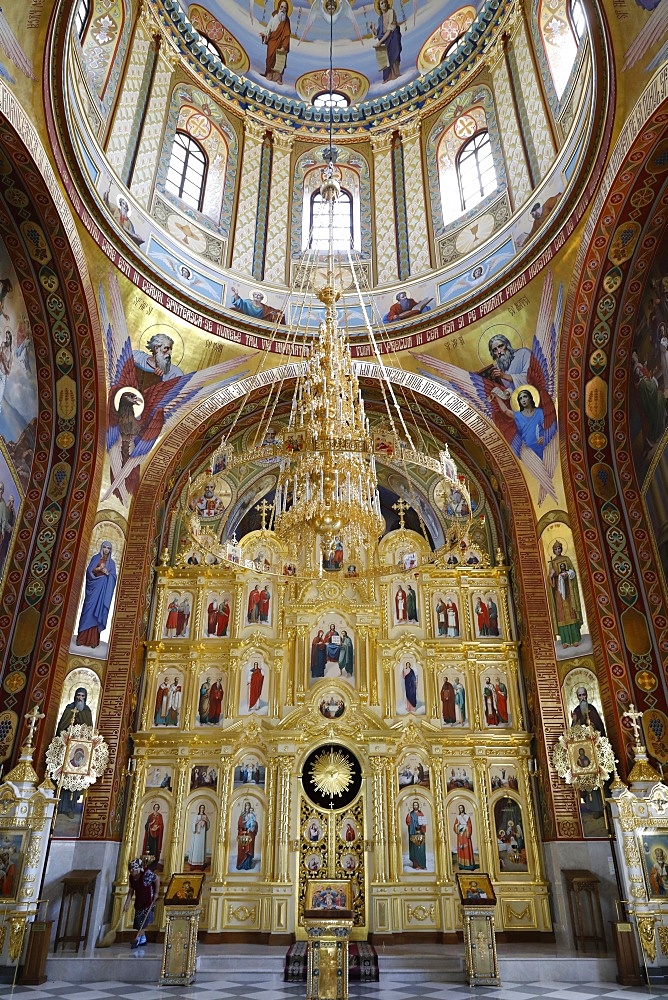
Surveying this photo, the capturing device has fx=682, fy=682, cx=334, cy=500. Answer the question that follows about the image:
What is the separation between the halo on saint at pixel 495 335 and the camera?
12297mm

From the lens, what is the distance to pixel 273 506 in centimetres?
1428

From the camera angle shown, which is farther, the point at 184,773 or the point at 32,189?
the point at 184,773

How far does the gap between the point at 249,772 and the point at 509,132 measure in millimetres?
12928

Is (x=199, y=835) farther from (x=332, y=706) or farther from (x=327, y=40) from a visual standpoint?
(x=327, y=40)

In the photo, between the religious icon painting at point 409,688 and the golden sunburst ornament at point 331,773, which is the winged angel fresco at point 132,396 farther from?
the religious icon painting at point 409,688

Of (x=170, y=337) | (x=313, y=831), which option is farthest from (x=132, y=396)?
(x=313, y=831)

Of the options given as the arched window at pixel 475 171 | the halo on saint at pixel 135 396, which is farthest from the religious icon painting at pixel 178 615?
the arched window at pixel 475 171

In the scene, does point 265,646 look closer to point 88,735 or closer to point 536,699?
point 88,735

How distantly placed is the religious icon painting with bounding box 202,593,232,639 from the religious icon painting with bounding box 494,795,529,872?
5.76m

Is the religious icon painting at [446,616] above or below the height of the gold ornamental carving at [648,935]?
above

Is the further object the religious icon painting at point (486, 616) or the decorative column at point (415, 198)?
the decorative column at point (415, 198)

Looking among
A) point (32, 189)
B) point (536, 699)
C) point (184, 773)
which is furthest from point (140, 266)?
point (536, 699)

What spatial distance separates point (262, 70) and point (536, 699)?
14471 mm

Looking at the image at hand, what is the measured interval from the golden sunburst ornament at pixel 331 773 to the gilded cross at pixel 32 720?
4622 mm
